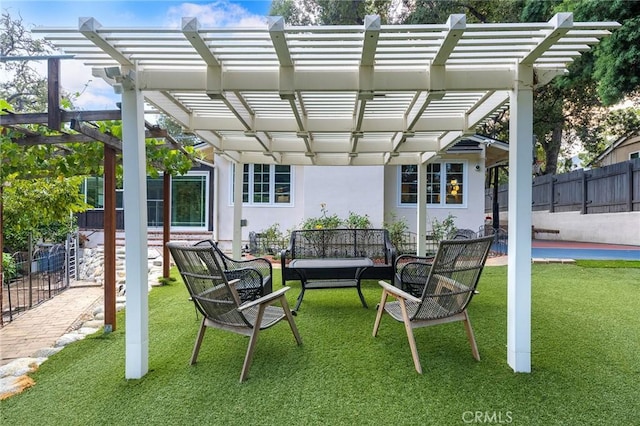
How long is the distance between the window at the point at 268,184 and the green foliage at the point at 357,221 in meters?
2.00

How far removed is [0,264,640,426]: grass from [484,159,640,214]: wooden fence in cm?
929

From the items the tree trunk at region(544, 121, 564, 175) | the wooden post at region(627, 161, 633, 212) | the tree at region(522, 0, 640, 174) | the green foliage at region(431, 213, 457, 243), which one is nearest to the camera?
the tree at region(522, 0, 640, 174)

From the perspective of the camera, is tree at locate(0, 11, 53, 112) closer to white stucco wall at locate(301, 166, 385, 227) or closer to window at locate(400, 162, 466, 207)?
white stucco wall at locate(301, 166, 385, 227)

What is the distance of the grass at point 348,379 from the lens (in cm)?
239

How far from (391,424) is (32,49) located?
17.3m

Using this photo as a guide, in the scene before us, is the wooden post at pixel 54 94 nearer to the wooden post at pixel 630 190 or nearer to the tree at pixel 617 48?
the tree at pixel 617 48

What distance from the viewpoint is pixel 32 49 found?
13203mm

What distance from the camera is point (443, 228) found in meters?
10.5

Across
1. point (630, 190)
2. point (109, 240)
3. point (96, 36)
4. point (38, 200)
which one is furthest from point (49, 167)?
point (630, 190)

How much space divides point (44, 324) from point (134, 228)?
2.91 metres

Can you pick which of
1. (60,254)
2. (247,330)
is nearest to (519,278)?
(247,330)

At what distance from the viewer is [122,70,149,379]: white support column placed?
2.92 metres

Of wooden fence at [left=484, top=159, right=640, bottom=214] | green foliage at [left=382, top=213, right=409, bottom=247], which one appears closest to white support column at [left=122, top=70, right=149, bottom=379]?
green foliage at [left=382, top=213, right=409, bottom=247]

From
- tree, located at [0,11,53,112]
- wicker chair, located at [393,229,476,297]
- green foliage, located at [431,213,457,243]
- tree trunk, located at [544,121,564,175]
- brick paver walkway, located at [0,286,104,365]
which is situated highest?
tree, located at [0,11,53,112]
